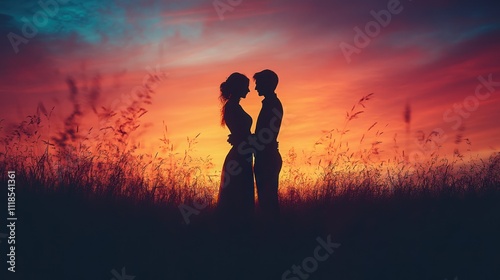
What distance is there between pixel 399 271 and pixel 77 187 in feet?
12.6

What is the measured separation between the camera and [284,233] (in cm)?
589

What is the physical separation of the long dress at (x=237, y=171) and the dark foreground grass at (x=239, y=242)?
1.49 ft

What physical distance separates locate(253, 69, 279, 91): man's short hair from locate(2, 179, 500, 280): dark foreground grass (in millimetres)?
1701

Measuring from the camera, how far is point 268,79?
7047 mm

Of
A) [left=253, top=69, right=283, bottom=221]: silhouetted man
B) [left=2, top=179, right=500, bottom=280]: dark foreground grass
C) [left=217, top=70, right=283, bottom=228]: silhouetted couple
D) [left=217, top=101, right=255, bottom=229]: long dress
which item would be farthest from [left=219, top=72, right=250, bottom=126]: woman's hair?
[left=2, top=179, right=500, bottom=280]: dark foreground grass

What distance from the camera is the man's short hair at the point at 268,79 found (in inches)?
277

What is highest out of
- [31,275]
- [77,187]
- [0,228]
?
[77,187]

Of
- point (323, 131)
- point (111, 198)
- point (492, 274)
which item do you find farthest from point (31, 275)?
point (323, 131)

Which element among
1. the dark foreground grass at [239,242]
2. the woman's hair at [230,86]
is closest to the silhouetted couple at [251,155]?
the woman's hair at [230,86]

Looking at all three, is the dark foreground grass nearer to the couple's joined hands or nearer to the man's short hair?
the couple's joined hands

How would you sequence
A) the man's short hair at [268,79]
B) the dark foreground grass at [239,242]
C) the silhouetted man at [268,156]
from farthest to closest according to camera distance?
the man's short hair at [268,79] < the silhouetted man at [268,156] < the dark foreground grass at [239,242]

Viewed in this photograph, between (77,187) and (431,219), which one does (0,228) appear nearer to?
(77,187)

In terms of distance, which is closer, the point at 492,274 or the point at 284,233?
the point at 492,274

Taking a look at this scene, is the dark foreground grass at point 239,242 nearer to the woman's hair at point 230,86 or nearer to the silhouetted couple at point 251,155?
the silhouetted couple at point 251,155
